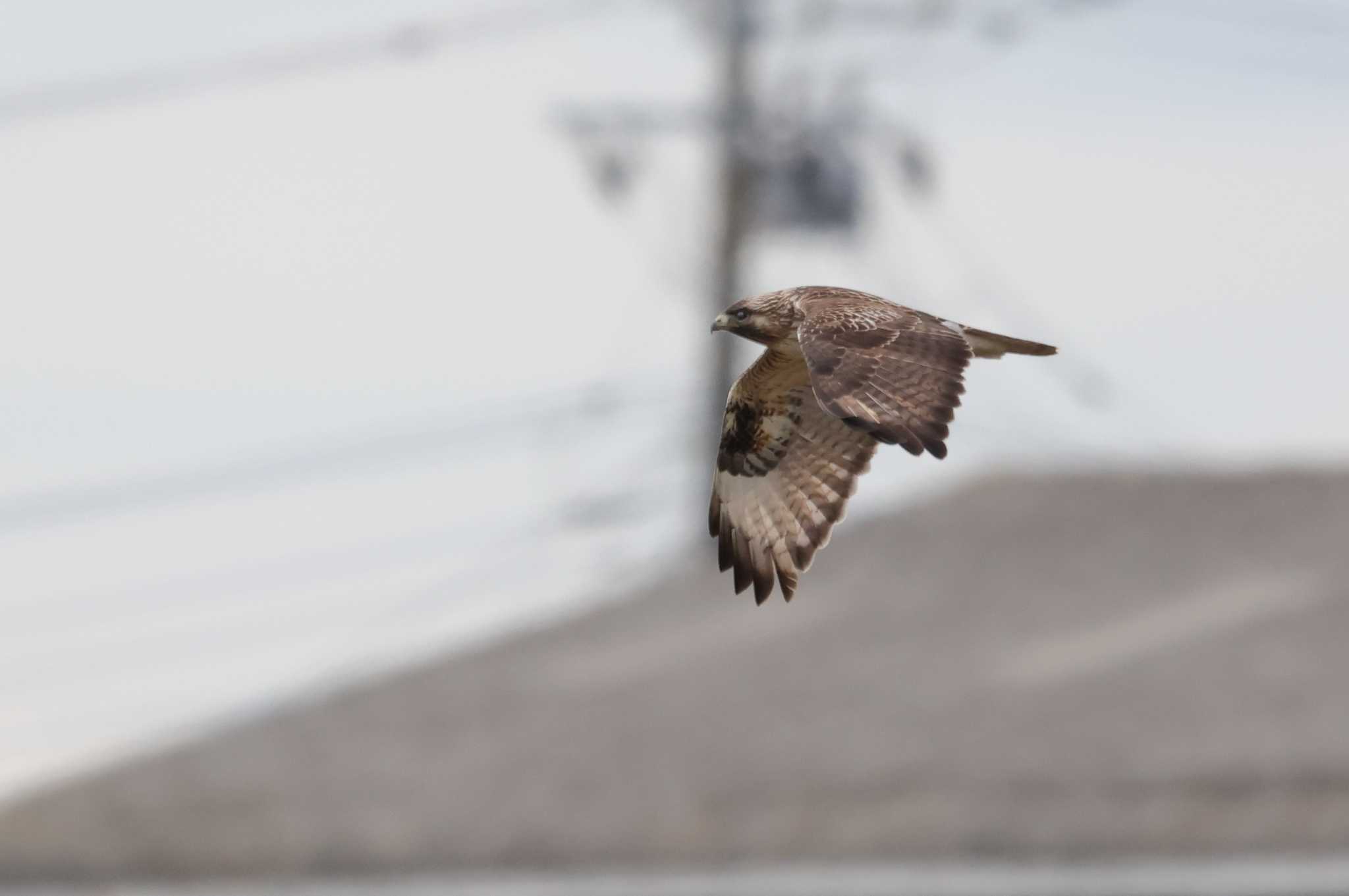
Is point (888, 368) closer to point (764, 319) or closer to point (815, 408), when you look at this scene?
point (764, 319)

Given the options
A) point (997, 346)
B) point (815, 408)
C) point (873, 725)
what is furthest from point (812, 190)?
point (997, 346)

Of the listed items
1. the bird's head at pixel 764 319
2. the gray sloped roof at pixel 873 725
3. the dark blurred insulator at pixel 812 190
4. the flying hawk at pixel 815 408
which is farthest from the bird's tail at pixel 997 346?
the gray sloped roof at pixel 873 725

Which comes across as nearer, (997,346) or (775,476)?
(997,346)

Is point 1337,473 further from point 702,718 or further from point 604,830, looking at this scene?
point 604,830

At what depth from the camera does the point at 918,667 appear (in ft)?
103

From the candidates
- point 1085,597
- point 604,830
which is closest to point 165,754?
point 604,830

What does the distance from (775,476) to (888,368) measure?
5.54ft

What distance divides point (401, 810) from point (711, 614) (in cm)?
596

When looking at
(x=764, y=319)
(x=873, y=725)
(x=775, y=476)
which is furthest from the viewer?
(x=873, y=725)

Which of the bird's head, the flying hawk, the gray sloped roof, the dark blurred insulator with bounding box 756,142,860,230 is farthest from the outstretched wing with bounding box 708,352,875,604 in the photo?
the gray sloped roof

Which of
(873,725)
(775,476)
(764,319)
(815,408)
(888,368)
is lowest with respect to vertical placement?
(873,725)

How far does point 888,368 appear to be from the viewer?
4.79 meters

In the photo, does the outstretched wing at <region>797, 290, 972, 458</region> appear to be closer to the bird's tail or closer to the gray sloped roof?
the bird's tail

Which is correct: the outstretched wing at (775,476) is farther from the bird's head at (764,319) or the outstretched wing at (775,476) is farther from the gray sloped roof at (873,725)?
the gray sloped roof at (873,725)
